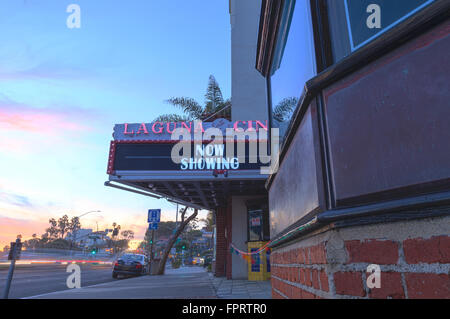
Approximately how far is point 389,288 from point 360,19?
1.33 m

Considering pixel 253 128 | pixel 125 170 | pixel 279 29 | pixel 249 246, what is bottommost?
pixel 249 246

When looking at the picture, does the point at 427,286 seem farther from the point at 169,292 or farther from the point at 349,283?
the point at 169,292

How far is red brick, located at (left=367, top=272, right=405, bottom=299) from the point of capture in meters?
0.99

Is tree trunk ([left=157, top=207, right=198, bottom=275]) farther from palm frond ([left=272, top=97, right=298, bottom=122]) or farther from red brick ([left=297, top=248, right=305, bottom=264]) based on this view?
red brick ([left=297, top=248, right=305, bottom=264])

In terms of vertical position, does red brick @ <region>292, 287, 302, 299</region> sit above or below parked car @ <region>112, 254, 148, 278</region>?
above

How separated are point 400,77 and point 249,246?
13.0 metres

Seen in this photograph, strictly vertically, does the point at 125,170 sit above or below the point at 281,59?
above

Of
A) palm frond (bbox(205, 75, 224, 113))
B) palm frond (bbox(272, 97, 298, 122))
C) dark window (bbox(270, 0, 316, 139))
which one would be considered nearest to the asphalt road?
palm frond (bbox(272, 97, 298, 122))

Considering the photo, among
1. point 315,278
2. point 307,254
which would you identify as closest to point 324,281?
point 315,278

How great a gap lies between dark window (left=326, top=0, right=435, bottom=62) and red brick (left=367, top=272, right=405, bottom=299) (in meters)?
1.11
